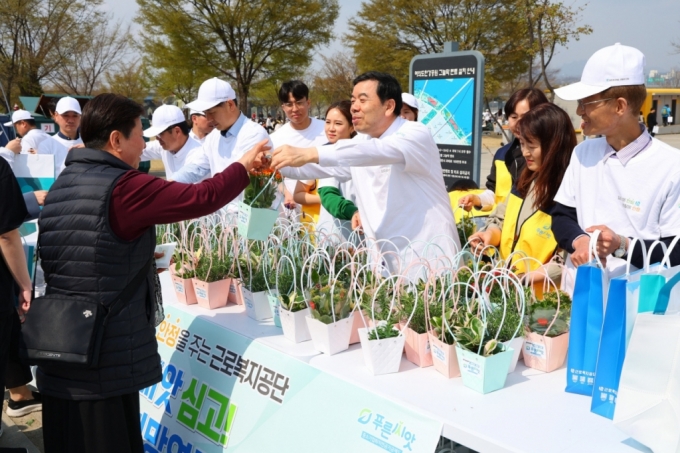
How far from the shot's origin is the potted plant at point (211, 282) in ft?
8.82

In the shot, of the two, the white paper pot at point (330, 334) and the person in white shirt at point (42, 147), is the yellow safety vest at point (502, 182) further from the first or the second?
the person in white shirt at point (42, 147)

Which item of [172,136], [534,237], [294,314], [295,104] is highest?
[295,104]

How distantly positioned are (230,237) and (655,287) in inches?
76.3

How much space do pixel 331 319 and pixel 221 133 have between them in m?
1.90

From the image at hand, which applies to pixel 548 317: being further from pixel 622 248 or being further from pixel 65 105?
pixel 65 105

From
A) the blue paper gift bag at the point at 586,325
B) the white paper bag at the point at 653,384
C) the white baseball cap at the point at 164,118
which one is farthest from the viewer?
the white baseball cap at the point at 164,118

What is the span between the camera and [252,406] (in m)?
2.20

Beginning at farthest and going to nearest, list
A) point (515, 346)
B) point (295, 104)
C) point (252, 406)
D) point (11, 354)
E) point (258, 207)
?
1. point (295, 104)
2. point (11, 354)
3. point (258, 207)
4. point (252, 406)
5. point (515, 346)

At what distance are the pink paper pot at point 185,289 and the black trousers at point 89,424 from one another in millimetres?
741

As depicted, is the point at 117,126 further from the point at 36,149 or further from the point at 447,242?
the point at 36,149

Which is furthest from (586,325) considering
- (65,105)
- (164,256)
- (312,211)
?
(65,105)

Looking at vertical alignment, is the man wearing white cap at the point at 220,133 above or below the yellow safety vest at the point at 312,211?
above

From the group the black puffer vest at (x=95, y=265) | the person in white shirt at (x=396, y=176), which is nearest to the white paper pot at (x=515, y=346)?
the person in white shirt at (x=396, y=176)

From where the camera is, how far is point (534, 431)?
62.9 inches
